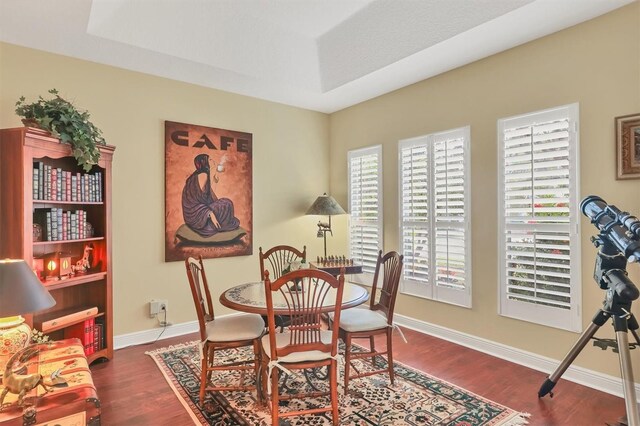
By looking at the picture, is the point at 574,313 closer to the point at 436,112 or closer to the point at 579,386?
the point at 579,386

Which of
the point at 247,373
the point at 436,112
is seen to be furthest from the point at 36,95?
the point at 436,112

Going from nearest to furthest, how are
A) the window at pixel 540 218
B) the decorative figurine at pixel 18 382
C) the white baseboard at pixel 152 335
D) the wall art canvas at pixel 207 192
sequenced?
the decorative figurine at pixel 18 382 < the window at pixel 540 218 < the white baseboard at pixel 152 335 < the wall art canvas at pixel 207 192

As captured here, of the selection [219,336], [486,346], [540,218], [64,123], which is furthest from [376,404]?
[64,123]

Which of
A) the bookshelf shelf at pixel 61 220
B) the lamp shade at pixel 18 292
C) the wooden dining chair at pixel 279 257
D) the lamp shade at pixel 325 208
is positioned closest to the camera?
the lamp shade at pixel 18 292

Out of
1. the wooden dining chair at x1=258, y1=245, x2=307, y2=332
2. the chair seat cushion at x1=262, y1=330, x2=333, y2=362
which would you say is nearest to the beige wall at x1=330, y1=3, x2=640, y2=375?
the wooden dining chair at x1=258, y1=245, x2=307, y2=332

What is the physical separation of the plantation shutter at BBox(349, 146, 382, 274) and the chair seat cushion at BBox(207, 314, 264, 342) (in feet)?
7.04

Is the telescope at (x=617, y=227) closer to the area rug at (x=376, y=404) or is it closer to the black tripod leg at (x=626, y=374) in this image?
the black tripod leg at (x=626, y=374)

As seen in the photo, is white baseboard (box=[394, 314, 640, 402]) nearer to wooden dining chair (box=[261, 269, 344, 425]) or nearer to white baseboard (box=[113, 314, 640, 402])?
white baseboard (box=[113, 314, 640, 402])

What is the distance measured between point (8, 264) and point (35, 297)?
23cm

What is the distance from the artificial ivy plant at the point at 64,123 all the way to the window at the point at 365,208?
118 inches

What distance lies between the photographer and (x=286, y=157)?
4770 millimetres

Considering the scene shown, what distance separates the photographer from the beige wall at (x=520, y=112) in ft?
8.53

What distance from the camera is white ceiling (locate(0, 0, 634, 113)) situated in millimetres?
2691

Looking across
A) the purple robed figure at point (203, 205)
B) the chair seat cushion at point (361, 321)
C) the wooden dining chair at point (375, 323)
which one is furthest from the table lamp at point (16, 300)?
the purple robed figure at point (203, 205)
